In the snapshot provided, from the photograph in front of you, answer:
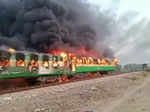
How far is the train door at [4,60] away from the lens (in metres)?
13.7

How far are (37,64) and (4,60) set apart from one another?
393cm

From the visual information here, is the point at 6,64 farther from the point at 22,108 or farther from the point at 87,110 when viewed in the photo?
the point at 87,110

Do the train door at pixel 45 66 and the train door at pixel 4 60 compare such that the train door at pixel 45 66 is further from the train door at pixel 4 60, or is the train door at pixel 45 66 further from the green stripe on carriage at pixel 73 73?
the train door at pixel 4 60

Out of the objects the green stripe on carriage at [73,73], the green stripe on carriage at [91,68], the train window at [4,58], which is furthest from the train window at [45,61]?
the green stripe on carriage at [91,68]

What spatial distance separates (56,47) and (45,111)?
84.9ft

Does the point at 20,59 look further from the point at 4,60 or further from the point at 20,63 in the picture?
the point at 4,60

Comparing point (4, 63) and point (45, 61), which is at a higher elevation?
point (45, 61)

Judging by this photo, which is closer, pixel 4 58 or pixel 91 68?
pixel 4 58

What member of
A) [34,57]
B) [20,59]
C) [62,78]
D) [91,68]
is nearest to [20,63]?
[20,59]

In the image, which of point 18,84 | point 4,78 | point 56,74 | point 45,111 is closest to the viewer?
point 45,111

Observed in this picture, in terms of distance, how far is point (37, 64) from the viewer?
1736 centimetres

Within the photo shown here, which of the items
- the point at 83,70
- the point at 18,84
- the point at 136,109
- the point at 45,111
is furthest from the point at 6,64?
the point at 83,70

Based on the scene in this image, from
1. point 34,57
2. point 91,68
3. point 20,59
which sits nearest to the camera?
point 20,59

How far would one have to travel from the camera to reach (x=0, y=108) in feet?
27.5
